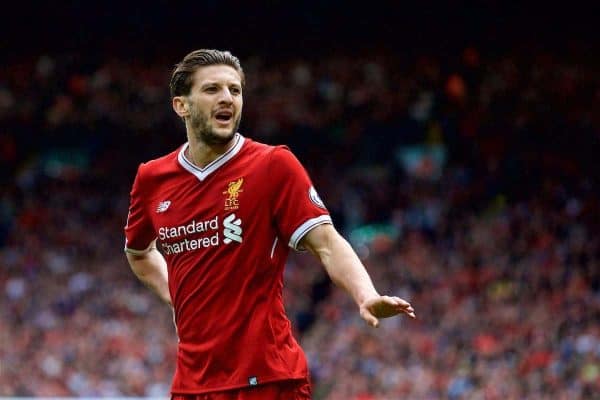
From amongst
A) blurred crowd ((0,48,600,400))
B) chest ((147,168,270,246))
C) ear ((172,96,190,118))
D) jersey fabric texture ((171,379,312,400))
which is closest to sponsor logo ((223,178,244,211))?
chest ((147,168,270,246))

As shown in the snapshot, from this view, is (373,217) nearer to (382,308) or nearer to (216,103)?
(216,103)

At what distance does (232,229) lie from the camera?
12.5 ft

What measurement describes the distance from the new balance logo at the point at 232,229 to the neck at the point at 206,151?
10.2 inches

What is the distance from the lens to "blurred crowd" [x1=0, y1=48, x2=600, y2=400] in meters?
13.4

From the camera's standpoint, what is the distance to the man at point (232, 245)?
3721 mm

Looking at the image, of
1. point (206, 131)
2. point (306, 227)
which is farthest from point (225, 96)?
point (306, 227)

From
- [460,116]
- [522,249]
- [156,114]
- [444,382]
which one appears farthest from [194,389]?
[156,114]

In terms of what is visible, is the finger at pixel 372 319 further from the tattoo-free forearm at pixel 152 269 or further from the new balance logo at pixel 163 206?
the tattoo-free forearm at pixel 152 269

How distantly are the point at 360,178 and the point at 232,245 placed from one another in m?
13.1

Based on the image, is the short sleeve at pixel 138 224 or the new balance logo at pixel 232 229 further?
the short sleeve at pixel 138 224

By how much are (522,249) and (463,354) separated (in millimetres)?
1905

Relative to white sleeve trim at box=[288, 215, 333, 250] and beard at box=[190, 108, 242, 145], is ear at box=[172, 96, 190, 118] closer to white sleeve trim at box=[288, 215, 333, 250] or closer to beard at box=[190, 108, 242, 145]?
beard at box=[190, 108, 242, 145]

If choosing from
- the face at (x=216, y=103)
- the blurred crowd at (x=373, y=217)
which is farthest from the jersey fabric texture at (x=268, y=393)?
the blurred crowd at (x=373, y=217)

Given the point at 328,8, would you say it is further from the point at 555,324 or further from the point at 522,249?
the point at 555,324
